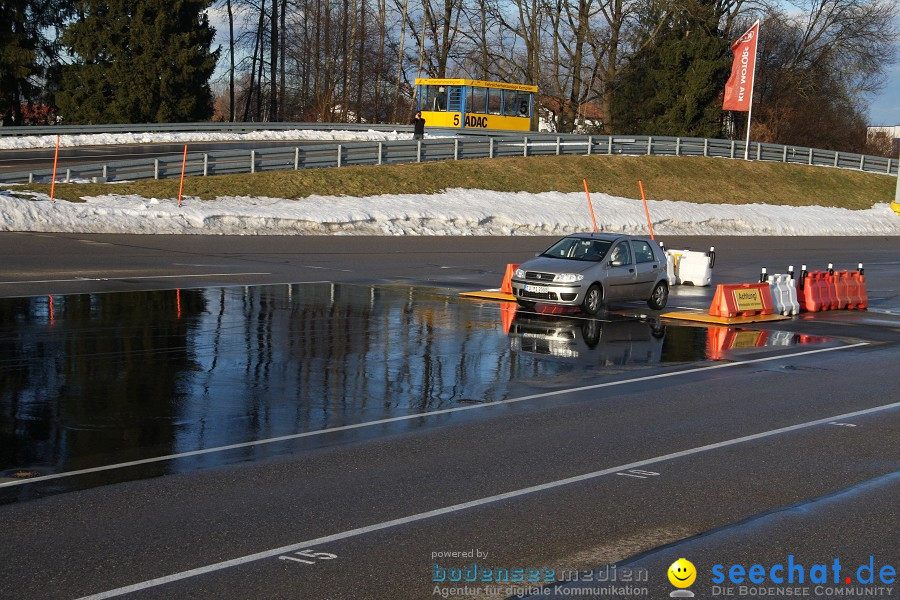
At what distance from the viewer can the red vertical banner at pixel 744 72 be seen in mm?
52188

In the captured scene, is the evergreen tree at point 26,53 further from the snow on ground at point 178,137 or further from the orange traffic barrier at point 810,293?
the orange traffic barrier at point 810,293

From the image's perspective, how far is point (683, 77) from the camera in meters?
71.1

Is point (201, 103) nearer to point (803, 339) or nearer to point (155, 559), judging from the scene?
point (803, 339)

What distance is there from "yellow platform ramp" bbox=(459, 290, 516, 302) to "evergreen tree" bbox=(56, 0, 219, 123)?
4229 centimetres

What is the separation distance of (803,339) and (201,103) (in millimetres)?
51346

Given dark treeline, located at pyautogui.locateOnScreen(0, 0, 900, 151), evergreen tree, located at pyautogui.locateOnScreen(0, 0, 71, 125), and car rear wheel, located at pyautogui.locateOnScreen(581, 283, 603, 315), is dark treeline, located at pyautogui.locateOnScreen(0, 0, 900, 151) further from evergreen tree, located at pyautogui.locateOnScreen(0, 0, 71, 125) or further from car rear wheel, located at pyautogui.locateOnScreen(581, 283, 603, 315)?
car rear wheel, located at pyautogui.locateOnScreen(581, 283, 603, 315)

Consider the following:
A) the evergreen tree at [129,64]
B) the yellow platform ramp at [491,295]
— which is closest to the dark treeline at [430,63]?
the evergreen tree at [129,64]

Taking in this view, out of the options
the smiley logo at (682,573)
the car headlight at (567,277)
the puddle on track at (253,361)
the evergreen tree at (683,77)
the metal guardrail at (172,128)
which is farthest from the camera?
the evergreen tree at (683,77)

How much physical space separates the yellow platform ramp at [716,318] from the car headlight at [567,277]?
2.13 metres

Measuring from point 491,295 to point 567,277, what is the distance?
276 cm

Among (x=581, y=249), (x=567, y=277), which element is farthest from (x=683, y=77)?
(x=567, y=277)

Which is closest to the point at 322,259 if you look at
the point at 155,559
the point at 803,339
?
the point at 803,339

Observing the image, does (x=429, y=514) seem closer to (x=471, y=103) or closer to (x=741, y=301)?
(x=741, y=301)

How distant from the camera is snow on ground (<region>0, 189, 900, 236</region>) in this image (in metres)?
30.4
